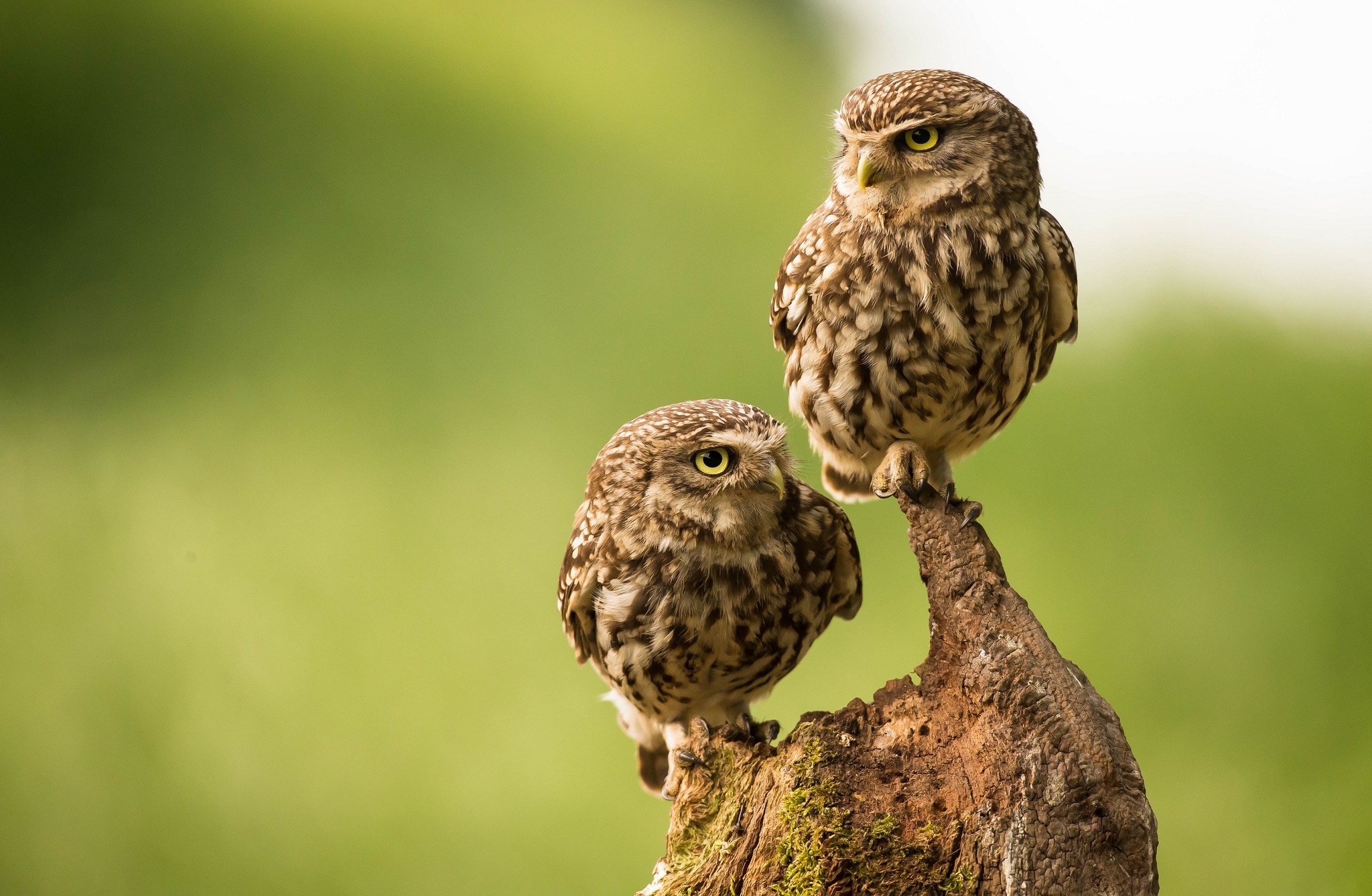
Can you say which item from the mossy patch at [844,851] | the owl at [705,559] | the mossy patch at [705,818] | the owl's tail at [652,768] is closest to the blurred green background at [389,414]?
the owl's tail at [652,768]

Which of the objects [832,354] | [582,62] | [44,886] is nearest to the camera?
[832,354]

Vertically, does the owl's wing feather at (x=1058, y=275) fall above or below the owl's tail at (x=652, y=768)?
above

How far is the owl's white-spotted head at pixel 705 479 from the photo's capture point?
2.26 metres

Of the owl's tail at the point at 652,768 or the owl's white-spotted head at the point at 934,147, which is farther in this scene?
the owl's tail at the point at 652,768

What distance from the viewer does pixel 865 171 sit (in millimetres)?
2195

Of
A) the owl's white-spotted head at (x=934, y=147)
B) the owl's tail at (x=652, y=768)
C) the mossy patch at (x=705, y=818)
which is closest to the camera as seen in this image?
the mossy patch at (x=705, y=818)

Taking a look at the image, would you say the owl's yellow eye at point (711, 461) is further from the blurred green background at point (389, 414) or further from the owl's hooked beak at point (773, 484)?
the blurred green background at point (389, 414)

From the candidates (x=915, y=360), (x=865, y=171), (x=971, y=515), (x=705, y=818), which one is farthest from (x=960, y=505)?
(x=705, y=818)

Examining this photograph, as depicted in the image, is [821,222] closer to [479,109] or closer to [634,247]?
[634,247]

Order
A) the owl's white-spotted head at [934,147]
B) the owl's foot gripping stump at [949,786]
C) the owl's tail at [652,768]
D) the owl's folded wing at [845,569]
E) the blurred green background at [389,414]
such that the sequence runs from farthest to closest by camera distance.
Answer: the blurred green background at [389,414], the owl's tail at [652,768], the owl's folded wing at [845,569], the owl's white-spotted head at [934,147], the owl's foot gripping stump at [949,786]

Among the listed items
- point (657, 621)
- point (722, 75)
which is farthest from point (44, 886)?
point (722, 75)

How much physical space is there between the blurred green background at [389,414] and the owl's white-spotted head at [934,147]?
1588 mm

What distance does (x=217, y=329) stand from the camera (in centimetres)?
399

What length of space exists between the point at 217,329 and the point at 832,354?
9.07 ft
